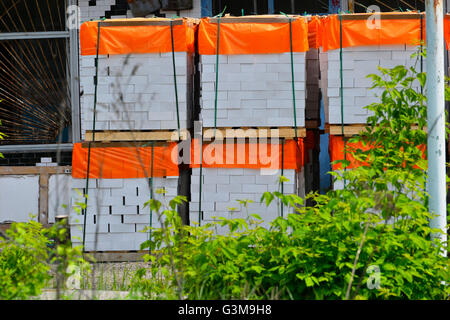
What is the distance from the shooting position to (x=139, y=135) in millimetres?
6535

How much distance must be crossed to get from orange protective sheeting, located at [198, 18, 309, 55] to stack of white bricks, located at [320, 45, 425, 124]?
46 cm

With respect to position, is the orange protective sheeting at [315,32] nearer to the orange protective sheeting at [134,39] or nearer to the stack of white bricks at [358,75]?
the stack of white bricks at [358,75]

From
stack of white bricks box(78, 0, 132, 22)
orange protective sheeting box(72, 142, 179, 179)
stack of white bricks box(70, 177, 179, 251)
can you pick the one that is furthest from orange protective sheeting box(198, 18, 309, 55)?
stack of white bricks box(78, 0, 132, 22)

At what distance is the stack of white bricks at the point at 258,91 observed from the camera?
6395mm

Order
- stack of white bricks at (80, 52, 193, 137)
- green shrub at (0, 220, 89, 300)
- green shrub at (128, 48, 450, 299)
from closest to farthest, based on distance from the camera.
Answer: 1. green shrub at (0, 220, 89, 300)
2. green shrub at (128, 48, 450, 299)
3. stack of white bricks at (80, 52, 193, 137)

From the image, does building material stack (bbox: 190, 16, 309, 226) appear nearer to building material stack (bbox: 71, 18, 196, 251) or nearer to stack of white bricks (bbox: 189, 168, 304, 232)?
stack of white bricks (bbox: 189, 168, 304, 232)

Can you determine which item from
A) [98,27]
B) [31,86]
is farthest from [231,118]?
[31,86]

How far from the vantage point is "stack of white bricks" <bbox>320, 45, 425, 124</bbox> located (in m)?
6.34

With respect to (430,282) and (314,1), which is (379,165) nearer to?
(430,282)

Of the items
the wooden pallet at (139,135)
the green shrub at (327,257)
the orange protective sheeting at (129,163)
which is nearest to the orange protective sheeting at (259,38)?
the wooden pallet at (139,135)

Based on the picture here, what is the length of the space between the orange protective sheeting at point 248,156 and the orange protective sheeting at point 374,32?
119 cm

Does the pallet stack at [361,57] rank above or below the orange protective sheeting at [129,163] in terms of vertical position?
above

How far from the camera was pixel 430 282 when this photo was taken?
13.0ft

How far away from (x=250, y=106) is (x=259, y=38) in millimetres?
710
